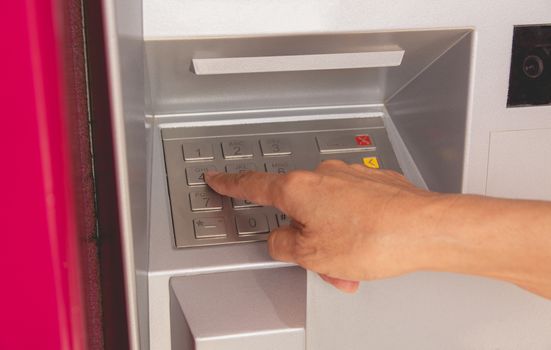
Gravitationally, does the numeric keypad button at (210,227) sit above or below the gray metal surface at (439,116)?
below

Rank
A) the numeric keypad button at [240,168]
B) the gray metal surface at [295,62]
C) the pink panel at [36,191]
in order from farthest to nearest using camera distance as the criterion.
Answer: the numeric keypad button at [240,168], the gray metal surface at [295,62], the pink panel at [36,191]

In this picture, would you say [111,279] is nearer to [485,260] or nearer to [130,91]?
[130,91]

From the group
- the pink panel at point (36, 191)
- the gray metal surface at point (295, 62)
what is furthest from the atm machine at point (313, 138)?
the pink panel at point (36, 191)

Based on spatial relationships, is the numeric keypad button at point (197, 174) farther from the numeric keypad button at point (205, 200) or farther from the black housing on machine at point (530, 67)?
the black housing on machine at point (530, 67)

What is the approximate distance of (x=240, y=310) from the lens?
1.01 meters

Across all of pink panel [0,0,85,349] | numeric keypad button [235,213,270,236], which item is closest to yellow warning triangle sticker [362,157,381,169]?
numeric keypad button [235,213,270,236]

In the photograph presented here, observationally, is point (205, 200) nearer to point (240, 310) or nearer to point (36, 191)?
point (240, 310)

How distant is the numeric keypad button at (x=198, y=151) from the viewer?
4.03ft

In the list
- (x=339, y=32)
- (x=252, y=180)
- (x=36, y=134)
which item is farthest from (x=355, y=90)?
(x=36, y=134)

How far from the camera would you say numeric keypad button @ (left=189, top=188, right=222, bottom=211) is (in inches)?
46.1

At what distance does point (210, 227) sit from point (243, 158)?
0.15 metres

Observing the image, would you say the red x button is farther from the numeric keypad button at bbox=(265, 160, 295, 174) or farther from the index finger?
the index finger

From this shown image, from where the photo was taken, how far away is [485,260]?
0.93 m

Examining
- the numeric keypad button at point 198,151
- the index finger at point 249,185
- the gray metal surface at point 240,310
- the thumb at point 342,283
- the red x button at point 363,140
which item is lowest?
the gray metal surface at point 240,310
